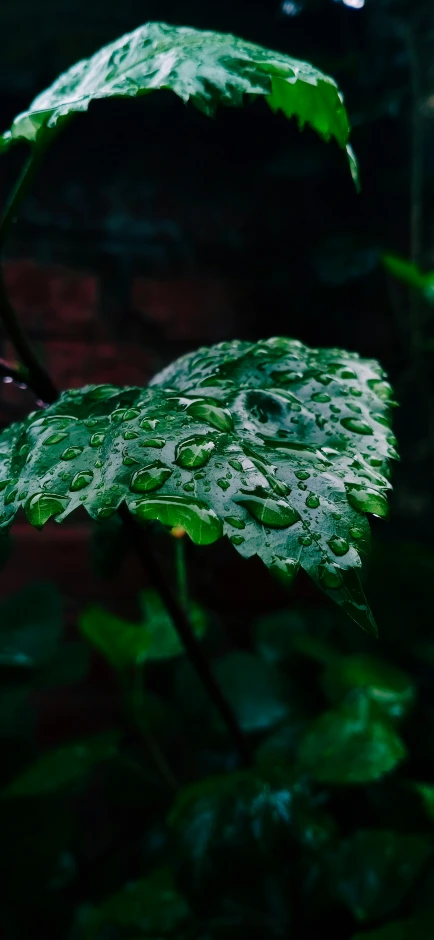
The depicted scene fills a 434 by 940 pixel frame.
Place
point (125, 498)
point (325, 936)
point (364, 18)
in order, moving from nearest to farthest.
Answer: point (125, 498) < point (325, 936) < point (364, 18)

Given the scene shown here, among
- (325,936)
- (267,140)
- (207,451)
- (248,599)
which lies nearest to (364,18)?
(267,140)

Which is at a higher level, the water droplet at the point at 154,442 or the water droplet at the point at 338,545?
the water droplet at the point at 154,442

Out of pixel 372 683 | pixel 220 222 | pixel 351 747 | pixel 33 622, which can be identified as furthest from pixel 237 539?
pixel 220 222

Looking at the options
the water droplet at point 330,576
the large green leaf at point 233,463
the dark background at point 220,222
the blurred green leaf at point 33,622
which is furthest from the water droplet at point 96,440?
the dark background at point 220,222

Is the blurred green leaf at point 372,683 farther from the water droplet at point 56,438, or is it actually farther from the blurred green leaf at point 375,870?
the water droplet at point 56,438

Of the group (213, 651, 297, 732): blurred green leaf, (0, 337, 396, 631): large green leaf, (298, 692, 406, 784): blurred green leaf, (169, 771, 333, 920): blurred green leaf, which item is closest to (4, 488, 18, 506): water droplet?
(0, 337, 396, 631): large green leaf

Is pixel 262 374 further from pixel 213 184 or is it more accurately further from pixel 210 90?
pixel 213 184
